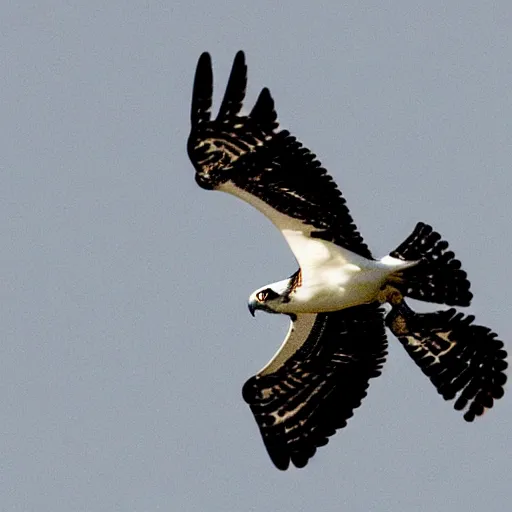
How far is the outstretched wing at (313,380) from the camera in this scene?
76.8 feet

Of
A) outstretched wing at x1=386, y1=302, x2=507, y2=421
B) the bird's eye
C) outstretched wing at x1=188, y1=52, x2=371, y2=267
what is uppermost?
outstretched wing at x1=188, y1=52, x2=371, y2=267

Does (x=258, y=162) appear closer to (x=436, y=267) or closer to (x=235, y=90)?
(x=235, y=90)

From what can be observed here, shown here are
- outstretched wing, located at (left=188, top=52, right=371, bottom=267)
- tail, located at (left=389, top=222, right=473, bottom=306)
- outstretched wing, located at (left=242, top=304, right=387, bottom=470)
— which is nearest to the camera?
outstretched wing, located at (left=188, top=52, right=371, bottom=267)

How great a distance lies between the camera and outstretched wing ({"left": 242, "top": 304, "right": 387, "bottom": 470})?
76.8 ft

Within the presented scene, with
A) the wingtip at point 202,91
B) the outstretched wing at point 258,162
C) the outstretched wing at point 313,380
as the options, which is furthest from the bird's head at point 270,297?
the wingtip at point 202,91

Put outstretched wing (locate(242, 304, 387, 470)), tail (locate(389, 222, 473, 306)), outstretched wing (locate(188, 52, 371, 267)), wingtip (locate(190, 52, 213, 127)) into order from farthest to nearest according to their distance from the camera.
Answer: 1. outstretched wing (locate(242, 304, 387, 470))
2. tail (locate(389, 222, 473, 306))
3. outstretched wing (locate(188, 52, 371, 267))
4. wingtip (locate(190, 52, 213, 127))

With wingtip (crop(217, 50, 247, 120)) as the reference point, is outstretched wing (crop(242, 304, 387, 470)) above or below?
below

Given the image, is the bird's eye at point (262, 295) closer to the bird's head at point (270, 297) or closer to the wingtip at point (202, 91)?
the bird's head at point (270, 297)

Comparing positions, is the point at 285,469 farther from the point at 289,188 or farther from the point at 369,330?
the point at 289,188

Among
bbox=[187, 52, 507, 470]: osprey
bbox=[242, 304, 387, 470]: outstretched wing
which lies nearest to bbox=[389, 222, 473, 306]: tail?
bbox=[187, 52, 507, 470]: osprey

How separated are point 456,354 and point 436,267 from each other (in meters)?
1.27

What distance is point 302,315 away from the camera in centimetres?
2342

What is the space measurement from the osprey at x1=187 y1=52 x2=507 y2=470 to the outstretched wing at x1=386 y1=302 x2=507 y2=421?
11mm

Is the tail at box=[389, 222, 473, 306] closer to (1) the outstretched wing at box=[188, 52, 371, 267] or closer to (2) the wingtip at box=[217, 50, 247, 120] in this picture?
(1) the outstretched wing at box=[188, 52, 371, 267]
